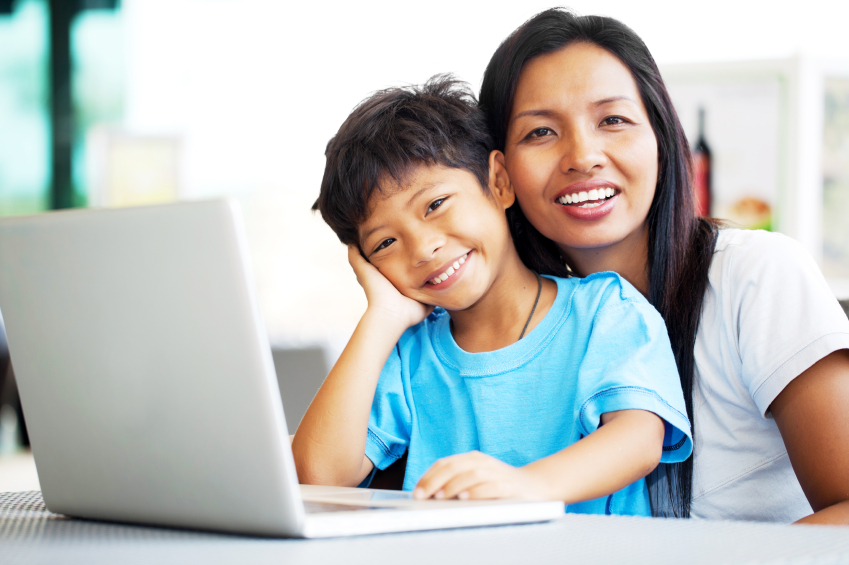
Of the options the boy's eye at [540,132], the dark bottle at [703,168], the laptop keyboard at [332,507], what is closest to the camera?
the laptop keyboard at [332,507]

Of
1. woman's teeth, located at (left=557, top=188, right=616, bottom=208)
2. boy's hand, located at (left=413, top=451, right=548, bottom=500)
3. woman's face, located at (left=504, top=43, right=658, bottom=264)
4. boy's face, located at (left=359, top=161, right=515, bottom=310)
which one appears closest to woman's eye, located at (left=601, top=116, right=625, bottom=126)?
woman's face, located at (left=504, top=43, right=658, bottom=264)

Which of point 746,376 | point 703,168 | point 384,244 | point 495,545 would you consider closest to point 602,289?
point 746,376

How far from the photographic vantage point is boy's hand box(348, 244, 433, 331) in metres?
1.22

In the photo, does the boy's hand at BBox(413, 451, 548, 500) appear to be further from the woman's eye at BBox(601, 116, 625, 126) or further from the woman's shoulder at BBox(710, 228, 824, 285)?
the woman's eye at BBox(601, 116, 625, 126)

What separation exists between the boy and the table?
15.6 inches


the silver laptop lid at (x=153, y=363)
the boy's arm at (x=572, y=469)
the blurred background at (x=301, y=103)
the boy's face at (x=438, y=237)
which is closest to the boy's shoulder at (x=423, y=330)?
the boy's face at (x=438, y=237)

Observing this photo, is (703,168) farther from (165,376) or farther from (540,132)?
(165,376)

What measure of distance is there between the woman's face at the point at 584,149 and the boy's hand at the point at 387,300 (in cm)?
26

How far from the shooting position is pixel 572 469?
2.79ft

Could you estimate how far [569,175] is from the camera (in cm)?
123

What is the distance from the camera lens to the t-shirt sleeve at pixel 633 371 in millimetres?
965

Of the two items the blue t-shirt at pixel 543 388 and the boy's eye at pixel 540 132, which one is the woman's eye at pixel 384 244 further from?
the boy's eye at pixel 540 132

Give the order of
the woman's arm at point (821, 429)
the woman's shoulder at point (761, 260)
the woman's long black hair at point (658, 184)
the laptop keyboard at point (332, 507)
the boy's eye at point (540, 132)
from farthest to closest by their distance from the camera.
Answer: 1. the boy's eye at point (540, 132)
2. the woman's long black hair at point (658, 184)
3. the woman's shoulder at point (761, 260)
4. the woman's arm at point (821, 429)
5. the laptop keyboard at point (332, 507)

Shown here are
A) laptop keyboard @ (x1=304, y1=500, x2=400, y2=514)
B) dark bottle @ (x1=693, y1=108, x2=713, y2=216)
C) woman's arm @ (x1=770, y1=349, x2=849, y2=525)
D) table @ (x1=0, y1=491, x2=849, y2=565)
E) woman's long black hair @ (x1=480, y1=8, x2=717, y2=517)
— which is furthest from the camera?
dark bottle @ (x1=693, y1=108, x2=713, y2=216)
